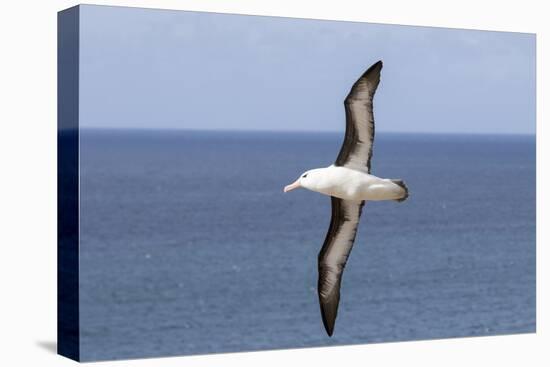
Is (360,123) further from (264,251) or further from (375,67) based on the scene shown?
(264,251)

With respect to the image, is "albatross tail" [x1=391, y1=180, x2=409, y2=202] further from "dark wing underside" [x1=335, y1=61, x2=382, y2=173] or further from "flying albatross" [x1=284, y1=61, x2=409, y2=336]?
"dark wing underside" [x1=335, y1=61, x2=382, y2=173]

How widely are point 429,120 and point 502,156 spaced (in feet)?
3.87

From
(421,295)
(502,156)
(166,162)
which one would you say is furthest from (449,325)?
(166,162)

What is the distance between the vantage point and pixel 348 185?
16984 millimetres

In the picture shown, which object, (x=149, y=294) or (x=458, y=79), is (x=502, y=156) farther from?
(x=149, y=294)

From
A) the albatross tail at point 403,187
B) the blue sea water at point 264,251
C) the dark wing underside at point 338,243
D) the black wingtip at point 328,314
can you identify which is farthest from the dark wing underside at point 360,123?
the black wingtip at point 328,314

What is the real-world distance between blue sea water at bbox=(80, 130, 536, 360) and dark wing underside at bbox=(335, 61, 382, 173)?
3.02ft

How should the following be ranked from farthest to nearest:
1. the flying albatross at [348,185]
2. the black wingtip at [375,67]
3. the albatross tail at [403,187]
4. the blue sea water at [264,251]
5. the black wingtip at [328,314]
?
the black wingtip at [328,314]
the blue sea water at [264,251]
the albatross tail at [403,187]
the flying albatross at [348,185]
the black wingtip at [375,67]

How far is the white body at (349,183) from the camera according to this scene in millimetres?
16859

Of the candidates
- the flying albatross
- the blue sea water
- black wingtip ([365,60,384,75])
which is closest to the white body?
the flying albatross

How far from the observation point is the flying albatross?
16516 millimetres

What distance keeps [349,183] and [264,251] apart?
2.28 meters

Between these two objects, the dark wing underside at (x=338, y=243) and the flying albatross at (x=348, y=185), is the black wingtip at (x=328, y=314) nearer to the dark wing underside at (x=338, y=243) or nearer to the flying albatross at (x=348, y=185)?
the flying albatross at (x=348, y=185)

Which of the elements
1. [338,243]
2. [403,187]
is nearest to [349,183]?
[403,187]
